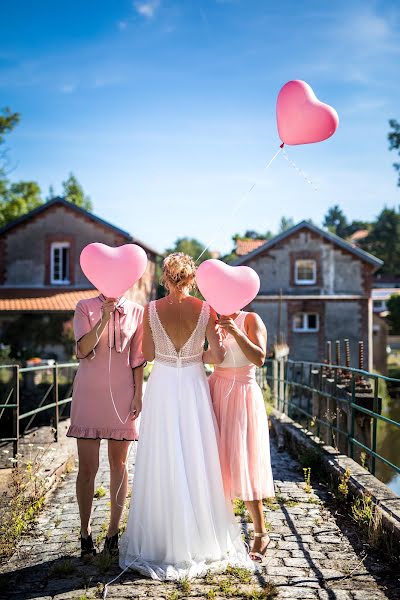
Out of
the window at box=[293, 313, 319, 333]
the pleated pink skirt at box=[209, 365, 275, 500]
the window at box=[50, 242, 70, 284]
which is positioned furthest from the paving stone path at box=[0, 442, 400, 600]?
the window at box=[293, 313, 319, 333]

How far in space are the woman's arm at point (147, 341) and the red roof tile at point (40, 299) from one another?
16.9m

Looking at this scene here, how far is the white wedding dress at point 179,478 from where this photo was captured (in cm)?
341

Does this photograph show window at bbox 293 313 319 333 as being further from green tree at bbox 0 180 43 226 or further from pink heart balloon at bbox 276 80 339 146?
pink heart balloon at bbox 276 80 339 146

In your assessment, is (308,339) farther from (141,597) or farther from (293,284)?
(141,597)

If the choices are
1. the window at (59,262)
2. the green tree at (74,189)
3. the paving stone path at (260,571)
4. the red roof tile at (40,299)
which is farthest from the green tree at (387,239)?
the paving stone path at (260,571)

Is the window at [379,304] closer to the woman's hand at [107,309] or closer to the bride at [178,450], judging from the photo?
the bride at [178,450]

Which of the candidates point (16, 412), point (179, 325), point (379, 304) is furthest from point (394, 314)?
point (179, 325)

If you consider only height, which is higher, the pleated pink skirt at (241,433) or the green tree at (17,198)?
the green tree at (17,198)

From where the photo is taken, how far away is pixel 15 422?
5957 mm

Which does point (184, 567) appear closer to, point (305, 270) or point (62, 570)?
point (62, 570)

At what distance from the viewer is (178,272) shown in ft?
11.6

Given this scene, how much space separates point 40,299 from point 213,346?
18847 mm

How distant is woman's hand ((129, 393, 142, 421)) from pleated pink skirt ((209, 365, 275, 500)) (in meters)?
0.52

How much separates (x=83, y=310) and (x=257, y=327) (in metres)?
1.16
